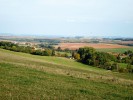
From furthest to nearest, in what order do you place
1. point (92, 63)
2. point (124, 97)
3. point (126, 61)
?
1. point (126, 61)
2. point (92, 63)
3. point (124, 97)

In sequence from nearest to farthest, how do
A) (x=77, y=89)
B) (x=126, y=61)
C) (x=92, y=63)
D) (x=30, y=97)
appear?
1. (x=30, y=97)
2. (x=77, y=89)
3. (x=92, y=63)
4. (x=126, y=61)

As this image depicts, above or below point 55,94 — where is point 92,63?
below

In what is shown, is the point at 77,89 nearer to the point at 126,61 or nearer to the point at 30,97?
the point at 30,97

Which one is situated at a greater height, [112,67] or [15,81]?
[15,81]

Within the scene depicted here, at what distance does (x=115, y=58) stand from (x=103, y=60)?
1505cm

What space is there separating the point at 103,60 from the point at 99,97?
209 ft

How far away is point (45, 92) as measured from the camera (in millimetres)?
13156

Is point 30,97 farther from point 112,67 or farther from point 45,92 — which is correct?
point 112,67

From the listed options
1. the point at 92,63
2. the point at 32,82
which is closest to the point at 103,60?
the point at 92,63

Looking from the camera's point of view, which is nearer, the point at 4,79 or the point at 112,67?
the point at 4,79

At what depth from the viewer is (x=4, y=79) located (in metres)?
15.5

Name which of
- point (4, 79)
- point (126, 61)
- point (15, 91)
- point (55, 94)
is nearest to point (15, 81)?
point (4, 79)

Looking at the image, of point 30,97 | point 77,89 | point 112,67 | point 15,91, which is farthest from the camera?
point 112,67

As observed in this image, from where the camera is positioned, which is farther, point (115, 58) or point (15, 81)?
point (115, 58)
